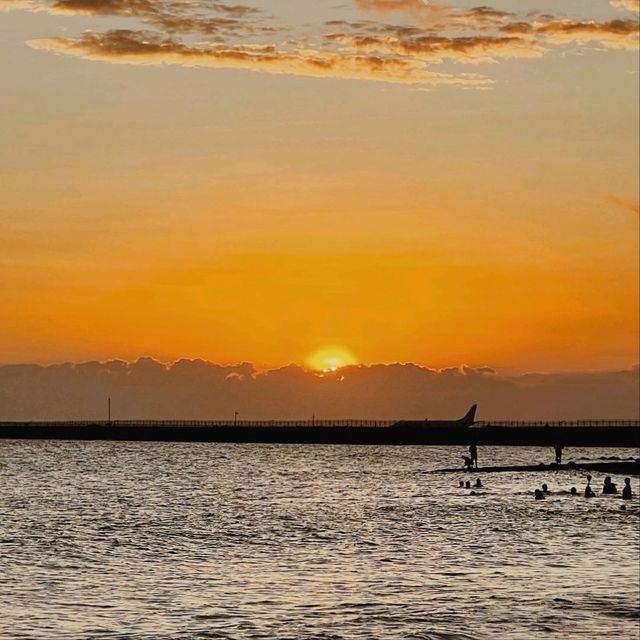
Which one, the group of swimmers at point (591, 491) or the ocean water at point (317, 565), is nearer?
the ocean water at point (317, 565)

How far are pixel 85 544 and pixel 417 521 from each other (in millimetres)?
22597

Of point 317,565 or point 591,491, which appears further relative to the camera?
point 591,491

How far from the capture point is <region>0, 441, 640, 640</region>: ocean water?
39.9 metres

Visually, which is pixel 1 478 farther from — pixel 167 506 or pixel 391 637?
pixel 391 637

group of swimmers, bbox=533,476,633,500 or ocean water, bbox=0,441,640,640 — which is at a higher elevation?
group of swimmers, bbox=533,476,633,500

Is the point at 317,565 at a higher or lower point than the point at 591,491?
lower

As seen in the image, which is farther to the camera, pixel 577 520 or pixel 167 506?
pixel 167 506

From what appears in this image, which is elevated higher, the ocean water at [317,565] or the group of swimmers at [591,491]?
the group of swimmers at [591,491]

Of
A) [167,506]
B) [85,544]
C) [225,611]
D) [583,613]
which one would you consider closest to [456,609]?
[583,613]

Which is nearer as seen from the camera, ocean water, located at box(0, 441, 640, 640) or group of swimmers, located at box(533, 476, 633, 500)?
ocean water, located at box(0, 441, 640, 640)

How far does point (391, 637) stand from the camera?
3756cm

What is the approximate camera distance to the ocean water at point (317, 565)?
39875mm

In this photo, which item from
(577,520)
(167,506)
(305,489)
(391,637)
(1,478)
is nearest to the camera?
(391,637)

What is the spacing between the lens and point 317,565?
181 ft
